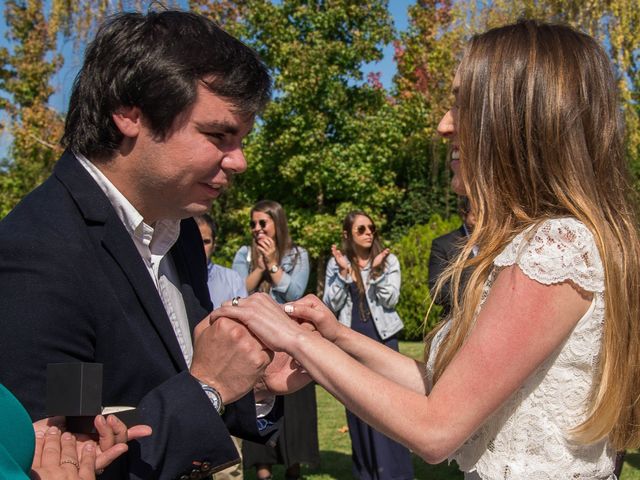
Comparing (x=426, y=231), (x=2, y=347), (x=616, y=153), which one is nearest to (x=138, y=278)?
(x=2, y=347)

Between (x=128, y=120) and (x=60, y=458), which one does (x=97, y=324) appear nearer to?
(x=60, y=458)

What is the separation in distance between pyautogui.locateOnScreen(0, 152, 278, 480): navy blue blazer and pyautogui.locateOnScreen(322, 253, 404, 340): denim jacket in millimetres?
5140

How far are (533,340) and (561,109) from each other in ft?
2.21

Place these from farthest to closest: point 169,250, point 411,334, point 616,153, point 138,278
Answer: point 411,334
point 169,250
point 616,153
point 138,278

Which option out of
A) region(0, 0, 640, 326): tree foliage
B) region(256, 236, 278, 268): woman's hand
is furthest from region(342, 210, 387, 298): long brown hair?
region(0, 0, 640, 326): tree foliage

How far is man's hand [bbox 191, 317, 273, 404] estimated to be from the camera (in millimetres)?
2135

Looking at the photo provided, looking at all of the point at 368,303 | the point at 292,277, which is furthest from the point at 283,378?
the point at 368,303

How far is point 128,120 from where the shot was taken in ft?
7.54

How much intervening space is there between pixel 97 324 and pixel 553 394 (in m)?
1.33

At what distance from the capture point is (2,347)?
176 centimetres

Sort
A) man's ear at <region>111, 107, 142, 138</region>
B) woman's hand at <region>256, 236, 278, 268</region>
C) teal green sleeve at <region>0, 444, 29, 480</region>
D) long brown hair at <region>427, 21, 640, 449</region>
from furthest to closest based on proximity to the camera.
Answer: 1. woman's hand at <region>256, 236, 278, 268</region>
2. man's ear at <region>111, 107, 142, 138</region>
3. long brown hair at <region>427, 21, 640, 449</region>
4. teal green sleeve at <region>0, 444, 29, 480</region>

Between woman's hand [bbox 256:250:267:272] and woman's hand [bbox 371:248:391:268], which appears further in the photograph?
woman's hand [bbox 371:248:391:268]

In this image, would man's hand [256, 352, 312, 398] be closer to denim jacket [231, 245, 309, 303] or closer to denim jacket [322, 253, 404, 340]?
denim jacket [231, 245, 309, 303]

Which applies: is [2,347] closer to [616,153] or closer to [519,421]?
[519,421]
